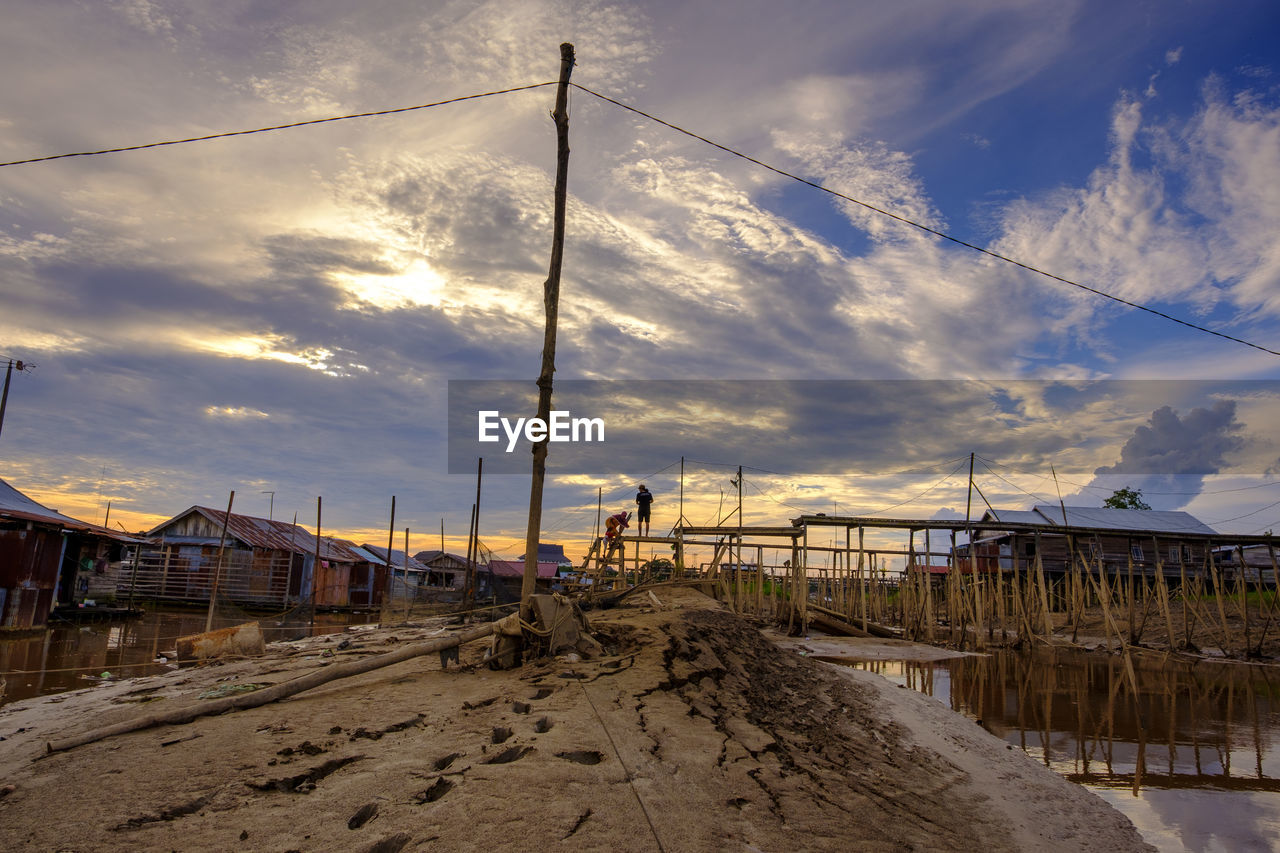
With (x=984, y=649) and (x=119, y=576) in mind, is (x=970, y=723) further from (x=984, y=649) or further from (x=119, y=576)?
(x=119, y=576)

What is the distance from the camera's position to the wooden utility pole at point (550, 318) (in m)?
9.45

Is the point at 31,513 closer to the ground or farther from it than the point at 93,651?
farther from it

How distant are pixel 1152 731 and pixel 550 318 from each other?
11.2 metres

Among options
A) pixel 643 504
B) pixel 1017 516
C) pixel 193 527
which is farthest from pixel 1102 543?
pixel 193 527

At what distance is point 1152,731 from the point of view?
11.3m

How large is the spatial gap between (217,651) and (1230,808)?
50.0ft

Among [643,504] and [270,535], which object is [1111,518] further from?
[270,535]

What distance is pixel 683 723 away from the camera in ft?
21.6

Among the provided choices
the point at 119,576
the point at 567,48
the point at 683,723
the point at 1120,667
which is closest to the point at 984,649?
the point at 1120,667

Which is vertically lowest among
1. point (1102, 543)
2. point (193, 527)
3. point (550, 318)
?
point (193, 527)

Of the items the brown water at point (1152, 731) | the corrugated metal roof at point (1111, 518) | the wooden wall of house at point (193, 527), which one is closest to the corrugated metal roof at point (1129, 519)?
the corrugated metal roof at point (1111, 518)

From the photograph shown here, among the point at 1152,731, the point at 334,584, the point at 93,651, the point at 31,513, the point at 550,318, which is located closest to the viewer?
the point at 550,318

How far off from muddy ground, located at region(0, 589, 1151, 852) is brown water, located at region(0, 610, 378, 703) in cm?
365

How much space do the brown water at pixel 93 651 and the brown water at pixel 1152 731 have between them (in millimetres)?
14373
